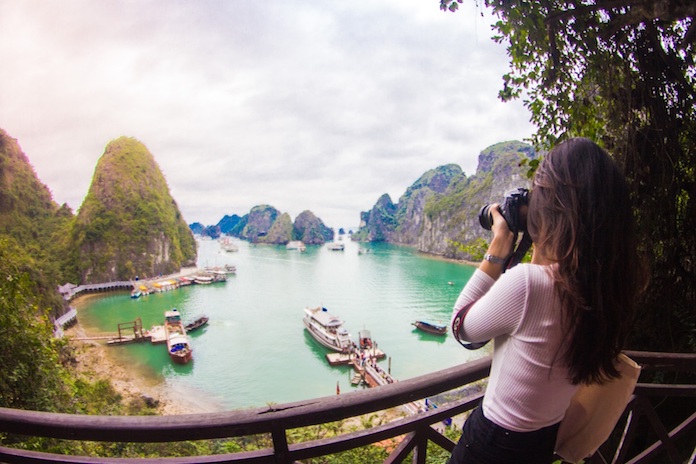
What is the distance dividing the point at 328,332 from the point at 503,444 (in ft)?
71.7

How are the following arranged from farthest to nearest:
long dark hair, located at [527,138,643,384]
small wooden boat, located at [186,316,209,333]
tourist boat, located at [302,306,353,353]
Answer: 1. small wooden boat, located at [186,316,209,333]
2. tourist boat, located at [302,306,353,353]
3. long dark hair, located at [527,138,643,384]

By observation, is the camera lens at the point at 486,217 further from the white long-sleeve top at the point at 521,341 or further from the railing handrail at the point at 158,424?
the railing handrail at the point at 158,424

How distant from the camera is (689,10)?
1750 millimetres

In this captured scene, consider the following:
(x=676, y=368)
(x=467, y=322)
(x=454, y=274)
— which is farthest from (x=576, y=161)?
(x=454, y=274)

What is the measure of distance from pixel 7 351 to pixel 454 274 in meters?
44.5

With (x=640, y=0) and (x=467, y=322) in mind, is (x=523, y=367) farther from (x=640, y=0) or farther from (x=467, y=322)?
(x=640, y=0)

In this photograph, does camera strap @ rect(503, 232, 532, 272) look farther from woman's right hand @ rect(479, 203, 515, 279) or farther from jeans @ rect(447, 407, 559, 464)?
jeans @ rect(447, 407, 559, 464)

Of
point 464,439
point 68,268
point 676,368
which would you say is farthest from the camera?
point 68,268

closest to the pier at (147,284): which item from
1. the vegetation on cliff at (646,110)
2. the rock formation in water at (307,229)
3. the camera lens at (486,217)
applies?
the vegetation on cliff at (646,110)

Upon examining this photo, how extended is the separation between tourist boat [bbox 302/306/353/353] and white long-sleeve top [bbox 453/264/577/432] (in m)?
20.0

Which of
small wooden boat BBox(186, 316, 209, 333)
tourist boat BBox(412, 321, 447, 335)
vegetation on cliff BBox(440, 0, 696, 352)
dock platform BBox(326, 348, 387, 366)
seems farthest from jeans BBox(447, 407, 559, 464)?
small wooden boat BBox(186, 316, 209, 333)

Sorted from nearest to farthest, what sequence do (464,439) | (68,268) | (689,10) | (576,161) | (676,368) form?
1. (576,161)
2. (464,439)
3. (676,368)
4. (689,10)
5. (68,268)

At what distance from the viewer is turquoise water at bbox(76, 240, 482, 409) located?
1778cm

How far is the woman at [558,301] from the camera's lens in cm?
74
